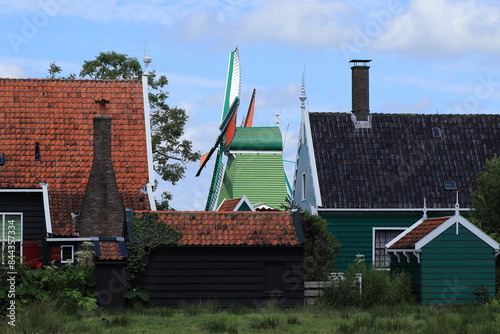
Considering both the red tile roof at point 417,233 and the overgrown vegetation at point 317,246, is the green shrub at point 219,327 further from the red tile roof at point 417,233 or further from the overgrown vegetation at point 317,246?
the red tile roof at point 417,233

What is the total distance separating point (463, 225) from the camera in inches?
1172

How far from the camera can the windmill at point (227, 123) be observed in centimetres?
4947

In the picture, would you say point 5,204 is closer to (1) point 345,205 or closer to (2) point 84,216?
(2) point 84,216

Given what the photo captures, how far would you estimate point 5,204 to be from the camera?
31.8m

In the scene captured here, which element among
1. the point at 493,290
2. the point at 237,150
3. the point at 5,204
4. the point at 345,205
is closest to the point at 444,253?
the point at 493,290

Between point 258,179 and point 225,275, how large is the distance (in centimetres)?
1942

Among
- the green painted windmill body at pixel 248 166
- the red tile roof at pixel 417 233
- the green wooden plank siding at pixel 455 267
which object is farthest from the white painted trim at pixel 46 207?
the green painted windmill body at pixel 248 166

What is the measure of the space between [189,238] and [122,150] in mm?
7294

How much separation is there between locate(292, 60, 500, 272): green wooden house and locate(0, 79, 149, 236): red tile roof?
726 centimetres

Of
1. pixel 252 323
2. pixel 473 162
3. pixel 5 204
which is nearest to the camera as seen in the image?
pixel 252 323

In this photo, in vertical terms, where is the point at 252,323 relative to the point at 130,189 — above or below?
below

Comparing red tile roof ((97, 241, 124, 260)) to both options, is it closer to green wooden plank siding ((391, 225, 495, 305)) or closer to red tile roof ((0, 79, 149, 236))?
red tile roof ((0, 79, 149, 236))

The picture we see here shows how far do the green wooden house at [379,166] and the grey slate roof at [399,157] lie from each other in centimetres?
4

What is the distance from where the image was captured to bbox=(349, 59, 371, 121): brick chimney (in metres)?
39.7
